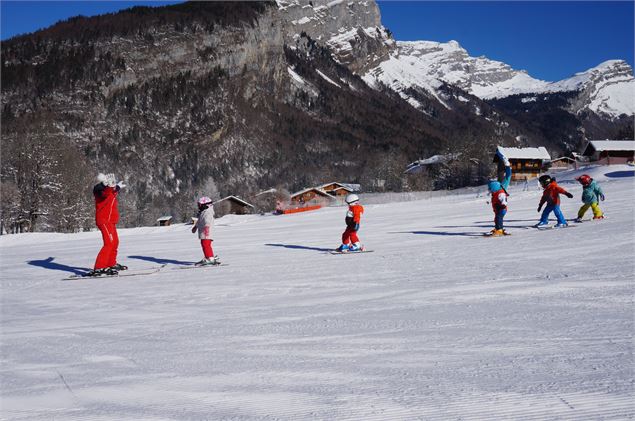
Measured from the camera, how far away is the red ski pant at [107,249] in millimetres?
10195

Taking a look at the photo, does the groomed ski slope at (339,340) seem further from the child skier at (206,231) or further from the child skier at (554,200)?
the child skier at (554,200)

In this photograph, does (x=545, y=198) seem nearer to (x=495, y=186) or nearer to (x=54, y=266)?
(x=495, y=186)

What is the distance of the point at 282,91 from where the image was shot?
192 meters

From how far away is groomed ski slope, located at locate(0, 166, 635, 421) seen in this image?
3258 millimetres

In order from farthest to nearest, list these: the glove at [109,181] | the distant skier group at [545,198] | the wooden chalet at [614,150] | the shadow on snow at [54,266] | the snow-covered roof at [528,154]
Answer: the snow-covered roof at [528,154] → the wooden chalet at [614,150] → the distant skier group at [545,198] → the shadow on snow at [54,266] → the glove at [109,181]

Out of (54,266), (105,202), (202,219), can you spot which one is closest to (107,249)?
(105,202)

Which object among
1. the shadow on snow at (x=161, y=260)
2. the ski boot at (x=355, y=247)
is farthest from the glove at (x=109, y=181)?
the ski boot at (x=355, y=247)

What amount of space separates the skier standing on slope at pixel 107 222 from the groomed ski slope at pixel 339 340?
70 cm

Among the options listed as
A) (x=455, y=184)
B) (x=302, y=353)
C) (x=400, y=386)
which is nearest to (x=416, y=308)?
(x=302, y=353)

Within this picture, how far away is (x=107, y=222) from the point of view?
33.9 ft

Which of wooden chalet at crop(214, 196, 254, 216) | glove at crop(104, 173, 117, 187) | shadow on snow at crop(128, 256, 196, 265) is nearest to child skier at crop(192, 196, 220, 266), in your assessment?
shadow on snow at crop(128, 256, 196, 265)

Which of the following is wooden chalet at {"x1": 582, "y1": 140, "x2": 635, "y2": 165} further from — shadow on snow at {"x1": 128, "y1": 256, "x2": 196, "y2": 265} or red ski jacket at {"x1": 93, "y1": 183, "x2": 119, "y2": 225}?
red ski jacket at {"x1": 93, "y1": 183, "x2": 119, "y2": 225}

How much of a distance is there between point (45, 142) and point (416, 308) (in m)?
43.8

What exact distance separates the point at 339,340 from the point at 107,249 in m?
7.11
